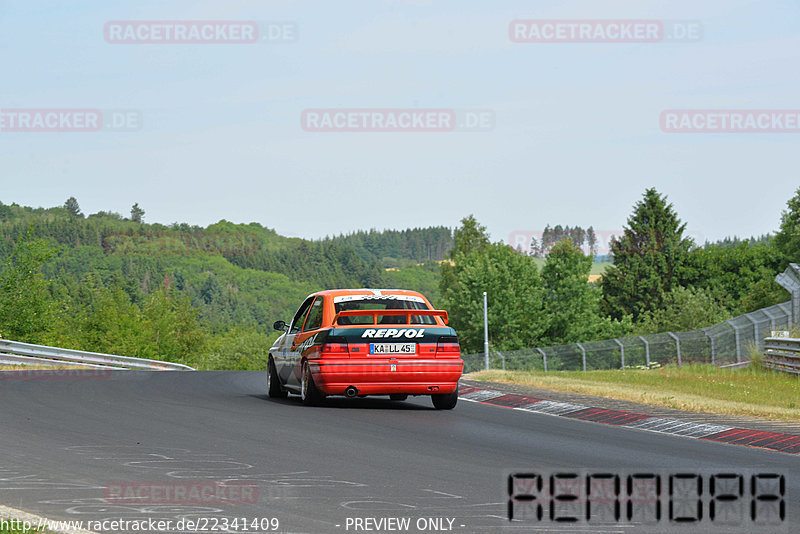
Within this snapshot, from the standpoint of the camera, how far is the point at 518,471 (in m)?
9.52

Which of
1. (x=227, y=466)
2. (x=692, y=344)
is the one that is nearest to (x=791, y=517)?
(x=227, y=466)

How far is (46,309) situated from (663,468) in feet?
156

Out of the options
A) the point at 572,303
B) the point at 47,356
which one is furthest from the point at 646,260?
the point at 47,356

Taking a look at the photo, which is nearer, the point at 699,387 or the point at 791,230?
the point at 699,387

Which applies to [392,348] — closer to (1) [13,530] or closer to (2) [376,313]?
→ (2) [376,313]

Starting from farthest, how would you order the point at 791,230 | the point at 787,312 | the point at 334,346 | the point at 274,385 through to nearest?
the point at 791,230, the point at 787,312, the point at 274,385, the point at 334,346

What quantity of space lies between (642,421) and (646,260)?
85.9m

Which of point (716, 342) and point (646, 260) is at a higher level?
point (646, 260)

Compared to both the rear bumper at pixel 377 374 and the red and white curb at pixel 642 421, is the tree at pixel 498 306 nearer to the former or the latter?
the red and white curb at pixel 642 421

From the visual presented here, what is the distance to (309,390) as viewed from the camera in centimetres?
1550

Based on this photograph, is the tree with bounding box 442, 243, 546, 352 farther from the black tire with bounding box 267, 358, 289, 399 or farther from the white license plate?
the white license plate

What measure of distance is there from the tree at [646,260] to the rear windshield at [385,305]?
8235 centimetres

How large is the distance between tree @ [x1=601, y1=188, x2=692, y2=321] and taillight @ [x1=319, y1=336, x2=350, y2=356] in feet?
276

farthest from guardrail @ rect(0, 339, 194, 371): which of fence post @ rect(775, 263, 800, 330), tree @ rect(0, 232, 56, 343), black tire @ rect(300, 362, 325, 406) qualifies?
fence post @ rect(775, 263, 800, 330)
